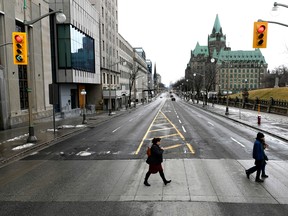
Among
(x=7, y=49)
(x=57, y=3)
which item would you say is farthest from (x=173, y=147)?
(x=57, y=3)

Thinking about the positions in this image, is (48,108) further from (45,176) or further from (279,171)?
(279,171)

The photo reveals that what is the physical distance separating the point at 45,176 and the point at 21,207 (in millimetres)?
2839

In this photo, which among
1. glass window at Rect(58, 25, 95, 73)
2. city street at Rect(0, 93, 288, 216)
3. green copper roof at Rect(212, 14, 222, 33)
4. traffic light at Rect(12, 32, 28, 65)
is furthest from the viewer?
green copper roof at Rect(212, 14, 222, 33)

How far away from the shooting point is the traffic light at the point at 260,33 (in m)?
11.5

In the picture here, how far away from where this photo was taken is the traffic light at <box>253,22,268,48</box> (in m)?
11.5

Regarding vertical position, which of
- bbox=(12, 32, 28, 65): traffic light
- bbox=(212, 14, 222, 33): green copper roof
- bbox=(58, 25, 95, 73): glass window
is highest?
bbox=(212, 14, 222, 33): green copper roof

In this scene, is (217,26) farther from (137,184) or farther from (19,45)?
(137,184)

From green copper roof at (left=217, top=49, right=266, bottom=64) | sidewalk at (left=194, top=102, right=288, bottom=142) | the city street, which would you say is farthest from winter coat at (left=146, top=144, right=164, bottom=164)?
green copper roof at (left=217, top=49, right=266, bottom=64)

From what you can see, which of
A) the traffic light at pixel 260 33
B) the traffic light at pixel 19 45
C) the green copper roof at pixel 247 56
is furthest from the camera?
the green copper roof at pixel 247 56

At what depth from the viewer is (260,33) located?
11.6 metres

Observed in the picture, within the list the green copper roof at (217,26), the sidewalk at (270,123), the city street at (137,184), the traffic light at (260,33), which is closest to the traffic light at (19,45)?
the city street at (137,184)

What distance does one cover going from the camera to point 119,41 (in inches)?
2820

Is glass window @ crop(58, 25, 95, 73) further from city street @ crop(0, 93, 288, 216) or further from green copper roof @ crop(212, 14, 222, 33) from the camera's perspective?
green copper roof @ crop(212, 14, 222, 33)

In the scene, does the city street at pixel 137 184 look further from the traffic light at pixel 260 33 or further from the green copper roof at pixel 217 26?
the green copper roof at pixel 217 26
